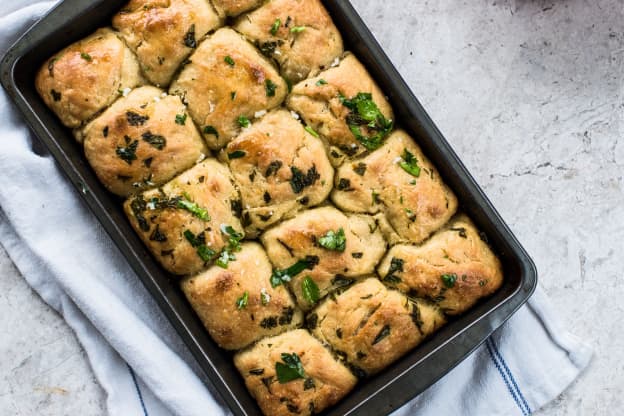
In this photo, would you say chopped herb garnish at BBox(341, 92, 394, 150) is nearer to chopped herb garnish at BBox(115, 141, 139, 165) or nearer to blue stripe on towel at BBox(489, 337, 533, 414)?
chopped herb garnish at BBox(115, 141, 139, 165)

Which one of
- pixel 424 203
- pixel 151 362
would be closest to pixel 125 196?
pixel 151 362

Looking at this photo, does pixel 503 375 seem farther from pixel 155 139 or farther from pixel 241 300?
pixel 155 139

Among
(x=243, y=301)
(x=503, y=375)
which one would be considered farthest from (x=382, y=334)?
(x=503, y=375)

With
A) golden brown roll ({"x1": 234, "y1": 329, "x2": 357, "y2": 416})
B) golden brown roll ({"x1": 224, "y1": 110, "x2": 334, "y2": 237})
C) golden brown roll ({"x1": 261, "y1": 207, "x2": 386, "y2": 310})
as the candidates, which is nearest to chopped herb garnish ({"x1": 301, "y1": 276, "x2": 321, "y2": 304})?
golden brown roll ({"x1": 261, "y1": 207, "x2": 386, "y2": 310})

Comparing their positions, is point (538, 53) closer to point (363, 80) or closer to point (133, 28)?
point (363, 80)

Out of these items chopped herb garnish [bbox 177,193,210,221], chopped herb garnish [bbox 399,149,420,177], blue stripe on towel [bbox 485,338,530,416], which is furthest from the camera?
blue stripe on towel [bbox 485,338,530,416]

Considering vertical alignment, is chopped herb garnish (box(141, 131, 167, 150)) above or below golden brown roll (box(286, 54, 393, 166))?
above
